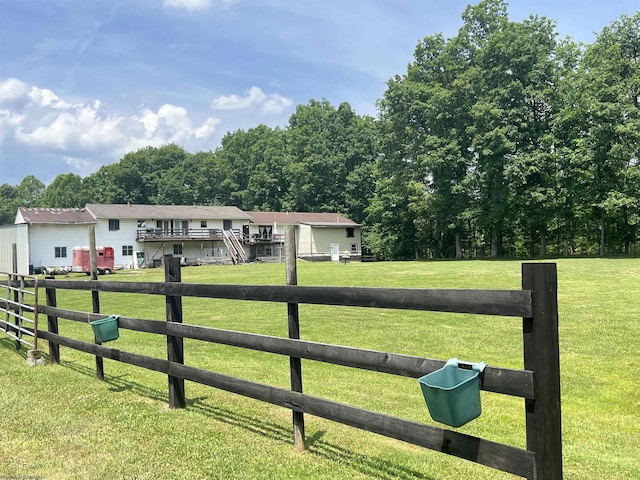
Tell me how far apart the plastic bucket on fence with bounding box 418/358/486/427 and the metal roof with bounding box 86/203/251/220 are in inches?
2002

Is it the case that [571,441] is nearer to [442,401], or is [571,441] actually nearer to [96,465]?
[442,401]

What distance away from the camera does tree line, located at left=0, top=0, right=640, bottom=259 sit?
129 ft

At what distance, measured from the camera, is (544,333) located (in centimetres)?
247

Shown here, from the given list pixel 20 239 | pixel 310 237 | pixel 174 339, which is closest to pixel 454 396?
pixel 174 339

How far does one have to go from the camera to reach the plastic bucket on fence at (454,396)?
2.46m

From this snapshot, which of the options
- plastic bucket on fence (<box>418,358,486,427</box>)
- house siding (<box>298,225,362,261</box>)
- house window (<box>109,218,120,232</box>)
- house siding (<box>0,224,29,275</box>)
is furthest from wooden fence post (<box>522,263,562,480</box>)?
house siding (<box>298,225,362,261</box>)

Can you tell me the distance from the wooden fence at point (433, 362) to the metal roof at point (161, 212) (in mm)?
48801

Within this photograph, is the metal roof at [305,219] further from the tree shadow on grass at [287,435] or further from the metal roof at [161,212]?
the tree shadow on grass at [287,435]

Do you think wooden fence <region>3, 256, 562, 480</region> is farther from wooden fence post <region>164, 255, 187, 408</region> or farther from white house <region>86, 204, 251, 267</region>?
white house <region>86, 204, 251, 267</region>

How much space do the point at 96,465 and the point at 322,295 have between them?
2159mm

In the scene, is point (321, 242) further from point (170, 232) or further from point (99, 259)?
point (99, 259)

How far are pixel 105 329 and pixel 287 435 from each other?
8.77 ft

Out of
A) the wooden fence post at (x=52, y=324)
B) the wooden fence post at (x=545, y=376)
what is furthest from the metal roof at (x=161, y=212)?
the wooden fence post at (x=545, y=376)

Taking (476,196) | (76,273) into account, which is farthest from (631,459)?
(476,196)
